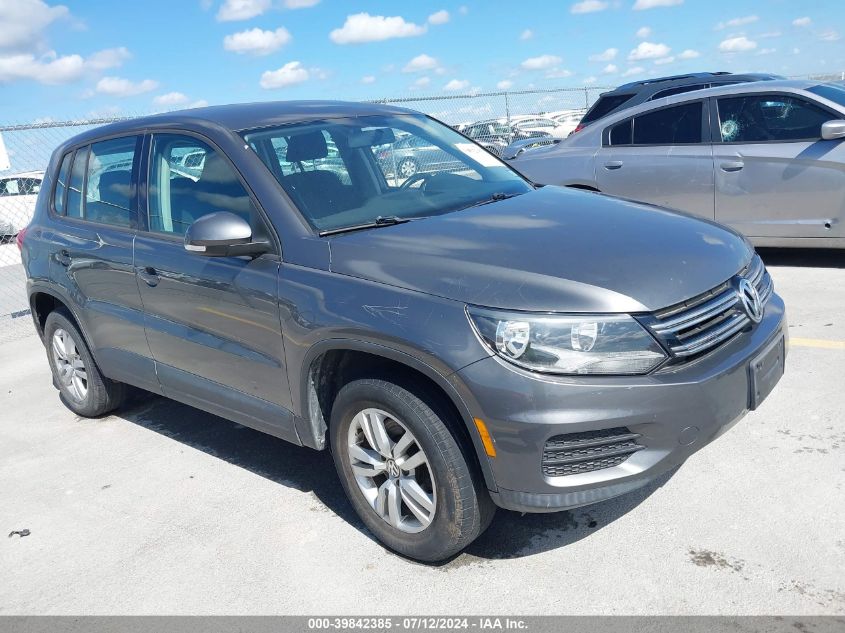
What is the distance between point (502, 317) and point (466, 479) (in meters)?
0.61

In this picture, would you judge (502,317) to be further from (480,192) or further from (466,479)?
(480,192)

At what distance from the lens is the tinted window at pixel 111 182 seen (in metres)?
4.25

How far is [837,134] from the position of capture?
20.6ft

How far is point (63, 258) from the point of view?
4715 mm

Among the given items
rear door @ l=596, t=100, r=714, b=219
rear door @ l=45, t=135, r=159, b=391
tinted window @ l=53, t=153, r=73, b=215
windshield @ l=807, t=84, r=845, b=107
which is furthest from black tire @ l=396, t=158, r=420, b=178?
windshield @ l=807, t=84, r=845, b=107

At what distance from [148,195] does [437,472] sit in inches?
90.4

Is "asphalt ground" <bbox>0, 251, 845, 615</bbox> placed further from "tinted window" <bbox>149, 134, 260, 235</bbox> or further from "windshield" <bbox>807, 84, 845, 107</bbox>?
"windshield" <bbox>807, 84, 845, 107</bbox>

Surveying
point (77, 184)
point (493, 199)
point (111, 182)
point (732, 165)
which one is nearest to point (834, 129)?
point (732, 165)

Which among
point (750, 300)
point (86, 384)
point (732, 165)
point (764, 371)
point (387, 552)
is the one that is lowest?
point (387, 552)

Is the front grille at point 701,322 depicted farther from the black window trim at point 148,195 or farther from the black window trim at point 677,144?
the black window trim at point 677,144

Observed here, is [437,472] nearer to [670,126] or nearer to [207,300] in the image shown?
[207,300]

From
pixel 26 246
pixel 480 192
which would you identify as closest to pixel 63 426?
pixel 26 246

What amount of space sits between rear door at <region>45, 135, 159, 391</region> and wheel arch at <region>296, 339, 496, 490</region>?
1342mm
